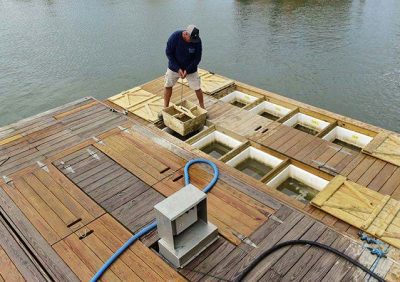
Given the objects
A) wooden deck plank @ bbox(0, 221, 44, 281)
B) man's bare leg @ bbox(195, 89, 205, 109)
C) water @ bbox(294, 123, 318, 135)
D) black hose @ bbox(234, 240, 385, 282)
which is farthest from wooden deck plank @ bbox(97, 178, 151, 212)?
water @ bbox(294, 123, 318, 135)

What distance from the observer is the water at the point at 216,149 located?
307 inches

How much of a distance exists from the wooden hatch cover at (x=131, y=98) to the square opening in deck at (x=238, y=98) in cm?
217

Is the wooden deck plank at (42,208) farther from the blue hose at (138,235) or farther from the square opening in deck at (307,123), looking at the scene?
the square opening in deck at (307,123)

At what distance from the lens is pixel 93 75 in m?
13.4

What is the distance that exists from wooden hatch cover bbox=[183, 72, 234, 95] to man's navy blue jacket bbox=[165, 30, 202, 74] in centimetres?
187

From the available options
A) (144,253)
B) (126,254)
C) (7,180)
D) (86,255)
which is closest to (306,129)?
(144,253)

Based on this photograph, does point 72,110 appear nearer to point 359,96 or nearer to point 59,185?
point 59,185

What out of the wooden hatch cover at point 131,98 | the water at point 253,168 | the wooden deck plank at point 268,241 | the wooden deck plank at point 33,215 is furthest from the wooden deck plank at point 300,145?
the wooden deck plank at point 33,215

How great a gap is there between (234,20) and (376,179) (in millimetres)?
14166

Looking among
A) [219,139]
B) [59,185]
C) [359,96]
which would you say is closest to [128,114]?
[219,139]

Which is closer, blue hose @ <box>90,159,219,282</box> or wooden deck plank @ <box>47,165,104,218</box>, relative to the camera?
blue hose @ <box>90,159,219,282</box>

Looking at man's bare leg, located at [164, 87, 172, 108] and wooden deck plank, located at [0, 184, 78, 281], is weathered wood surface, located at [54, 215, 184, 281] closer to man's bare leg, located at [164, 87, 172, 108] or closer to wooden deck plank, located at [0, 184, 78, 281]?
wooden deck plank, located at [0, 184, 78, 281]

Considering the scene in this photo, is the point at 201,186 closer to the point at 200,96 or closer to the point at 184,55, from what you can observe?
the point at 200,96

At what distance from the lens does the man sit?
7.10m
